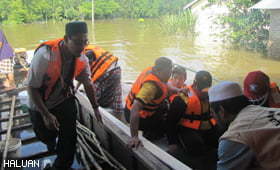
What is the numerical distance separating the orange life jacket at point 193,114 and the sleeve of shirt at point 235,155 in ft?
4.95

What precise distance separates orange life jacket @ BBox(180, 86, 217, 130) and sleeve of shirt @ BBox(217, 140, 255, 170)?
151 cm

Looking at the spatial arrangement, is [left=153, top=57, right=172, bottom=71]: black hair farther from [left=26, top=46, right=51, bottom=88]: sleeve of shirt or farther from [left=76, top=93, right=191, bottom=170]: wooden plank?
[left=26, top=46, right=51, bottom=88]: sleeve of shirt

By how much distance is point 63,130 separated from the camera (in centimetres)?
275

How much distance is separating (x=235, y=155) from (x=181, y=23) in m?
18.9

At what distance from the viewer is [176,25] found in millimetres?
20438

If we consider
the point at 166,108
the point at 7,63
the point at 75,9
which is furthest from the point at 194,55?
the point at 75,9

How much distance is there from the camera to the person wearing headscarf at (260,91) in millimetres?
2914

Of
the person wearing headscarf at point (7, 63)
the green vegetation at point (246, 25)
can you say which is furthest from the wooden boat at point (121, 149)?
the green vegetation at point (246, 25)

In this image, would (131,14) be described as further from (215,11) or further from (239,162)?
(239,162)

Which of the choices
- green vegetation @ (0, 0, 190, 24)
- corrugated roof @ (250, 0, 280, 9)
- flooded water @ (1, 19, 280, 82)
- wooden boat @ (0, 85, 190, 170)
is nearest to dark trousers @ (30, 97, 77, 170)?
wooden boat @ (0, 85, 190, 170)

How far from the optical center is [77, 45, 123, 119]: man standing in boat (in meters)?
4.04

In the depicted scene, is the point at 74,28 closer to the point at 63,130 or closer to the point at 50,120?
the point at 50,120

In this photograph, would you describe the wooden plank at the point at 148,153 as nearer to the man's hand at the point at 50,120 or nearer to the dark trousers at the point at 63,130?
the dark trousers at the point at 63,130

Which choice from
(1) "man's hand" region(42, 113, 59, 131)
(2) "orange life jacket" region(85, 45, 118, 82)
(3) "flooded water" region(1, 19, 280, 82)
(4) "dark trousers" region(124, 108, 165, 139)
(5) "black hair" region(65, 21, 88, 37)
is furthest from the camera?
(3) "flooded water" region(1, 19, 280, 82)
